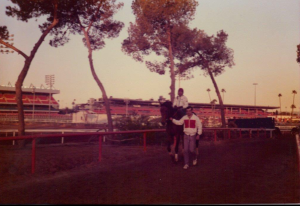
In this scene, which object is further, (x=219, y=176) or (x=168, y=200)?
(x=219, y=176)

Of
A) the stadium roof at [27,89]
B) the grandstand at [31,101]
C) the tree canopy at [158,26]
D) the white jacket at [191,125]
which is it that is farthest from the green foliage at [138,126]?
the stadium roof at [27,89]

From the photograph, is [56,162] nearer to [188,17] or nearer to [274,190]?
[274,190]

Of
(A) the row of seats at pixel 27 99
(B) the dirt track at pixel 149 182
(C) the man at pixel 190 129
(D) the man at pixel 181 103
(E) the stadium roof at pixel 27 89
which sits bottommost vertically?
(B) the dirt track at pixel 149 182

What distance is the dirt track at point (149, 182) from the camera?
6.45 meters

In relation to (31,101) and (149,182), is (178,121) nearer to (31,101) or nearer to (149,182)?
(149,182)

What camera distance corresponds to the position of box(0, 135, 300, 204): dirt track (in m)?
6.45

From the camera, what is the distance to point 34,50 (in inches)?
661

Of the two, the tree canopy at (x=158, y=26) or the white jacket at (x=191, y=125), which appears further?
the tree canopy at (x=158, y=26)

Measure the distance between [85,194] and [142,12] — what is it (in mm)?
21233

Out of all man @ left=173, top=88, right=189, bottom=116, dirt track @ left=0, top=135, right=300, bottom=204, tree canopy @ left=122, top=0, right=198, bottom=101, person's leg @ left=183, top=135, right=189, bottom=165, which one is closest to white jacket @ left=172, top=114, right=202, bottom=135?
person's leg @ left=183, top=135, right=189, bottom=165

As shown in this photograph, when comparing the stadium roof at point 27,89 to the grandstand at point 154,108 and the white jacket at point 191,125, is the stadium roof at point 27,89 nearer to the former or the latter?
the grandstand at point 154,108

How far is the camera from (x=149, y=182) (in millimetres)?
7953

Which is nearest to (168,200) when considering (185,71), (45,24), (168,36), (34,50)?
(34,50)

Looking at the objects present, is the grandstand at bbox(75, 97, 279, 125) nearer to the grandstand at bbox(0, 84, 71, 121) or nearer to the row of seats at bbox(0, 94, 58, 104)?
the grandstand at bbox(0, 84, 71, 121)
